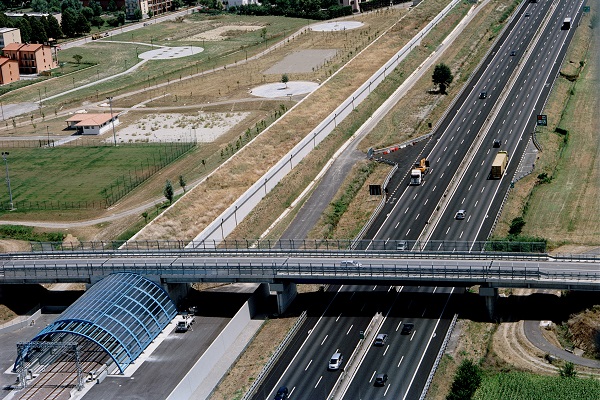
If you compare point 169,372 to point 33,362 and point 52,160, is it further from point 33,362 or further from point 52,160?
point 52,160

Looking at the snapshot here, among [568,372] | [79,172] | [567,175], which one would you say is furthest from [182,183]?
[568,372]

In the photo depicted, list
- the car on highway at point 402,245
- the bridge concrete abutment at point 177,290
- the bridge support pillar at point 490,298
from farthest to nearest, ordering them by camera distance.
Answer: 1. the car on highway at point 402,245
2. the bridge concrete abutment at point 177,290
3. the bridge support pillar at point 490,298

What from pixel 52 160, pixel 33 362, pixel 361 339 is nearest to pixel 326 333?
pixel 361 339

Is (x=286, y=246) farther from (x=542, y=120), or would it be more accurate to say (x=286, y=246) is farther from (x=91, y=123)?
(x=91, y=123)

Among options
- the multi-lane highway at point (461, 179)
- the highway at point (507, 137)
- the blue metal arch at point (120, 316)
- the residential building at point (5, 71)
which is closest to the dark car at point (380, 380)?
the multi-lane highway at point (461, 179)

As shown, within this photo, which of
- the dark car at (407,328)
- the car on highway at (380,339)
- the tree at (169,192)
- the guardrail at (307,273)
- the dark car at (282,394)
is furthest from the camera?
the tree at (169,192)

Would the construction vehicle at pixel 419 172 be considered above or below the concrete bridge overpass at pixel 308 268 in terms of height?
below

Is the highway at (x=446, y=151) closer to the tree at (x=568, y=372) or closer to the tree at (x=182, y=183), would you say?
the tree at (x=182, y=183)
